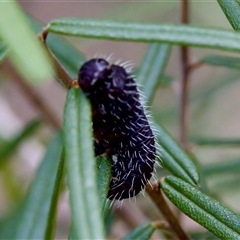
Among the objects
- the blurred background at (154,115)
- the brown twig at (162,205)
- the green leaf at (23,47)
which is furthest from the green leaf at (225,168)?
the green leaf at (23,47)

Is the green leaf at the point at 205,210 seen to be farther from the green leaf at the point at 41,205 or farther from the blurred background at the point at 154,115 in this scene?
the blurred background at the point at 154,115

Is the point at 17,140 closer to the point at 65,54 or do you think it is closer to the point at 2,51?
the point at 65,54

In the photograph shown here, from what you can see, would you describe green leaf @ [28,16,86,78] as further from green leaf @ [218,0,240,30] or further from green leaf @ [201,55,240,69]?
green leaf @ [218,0,240,30]

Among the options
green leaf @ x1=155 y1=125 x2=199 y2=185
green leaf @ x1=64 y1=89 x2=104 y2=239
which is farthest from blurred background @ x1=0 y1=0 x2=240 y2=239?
green leaf @ x1=64 y1=89 x2=104 y2=239

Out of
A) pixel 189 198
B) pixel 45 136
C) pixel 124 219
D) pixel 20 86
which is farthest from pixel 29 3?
pixel 189 198

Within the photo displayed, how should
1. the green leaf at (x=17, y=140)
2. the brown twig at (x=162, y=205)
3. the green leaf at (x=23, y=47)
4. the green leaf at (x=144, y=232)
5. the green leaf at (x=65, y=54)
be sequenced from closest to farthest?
the green leaf at (x=23, y=47), the brown twig at (x=162, y=205), the green leaf at (x=144, y=232), the green leaf at (x=65, y=54), the green leaf at (x=17, y=140)
